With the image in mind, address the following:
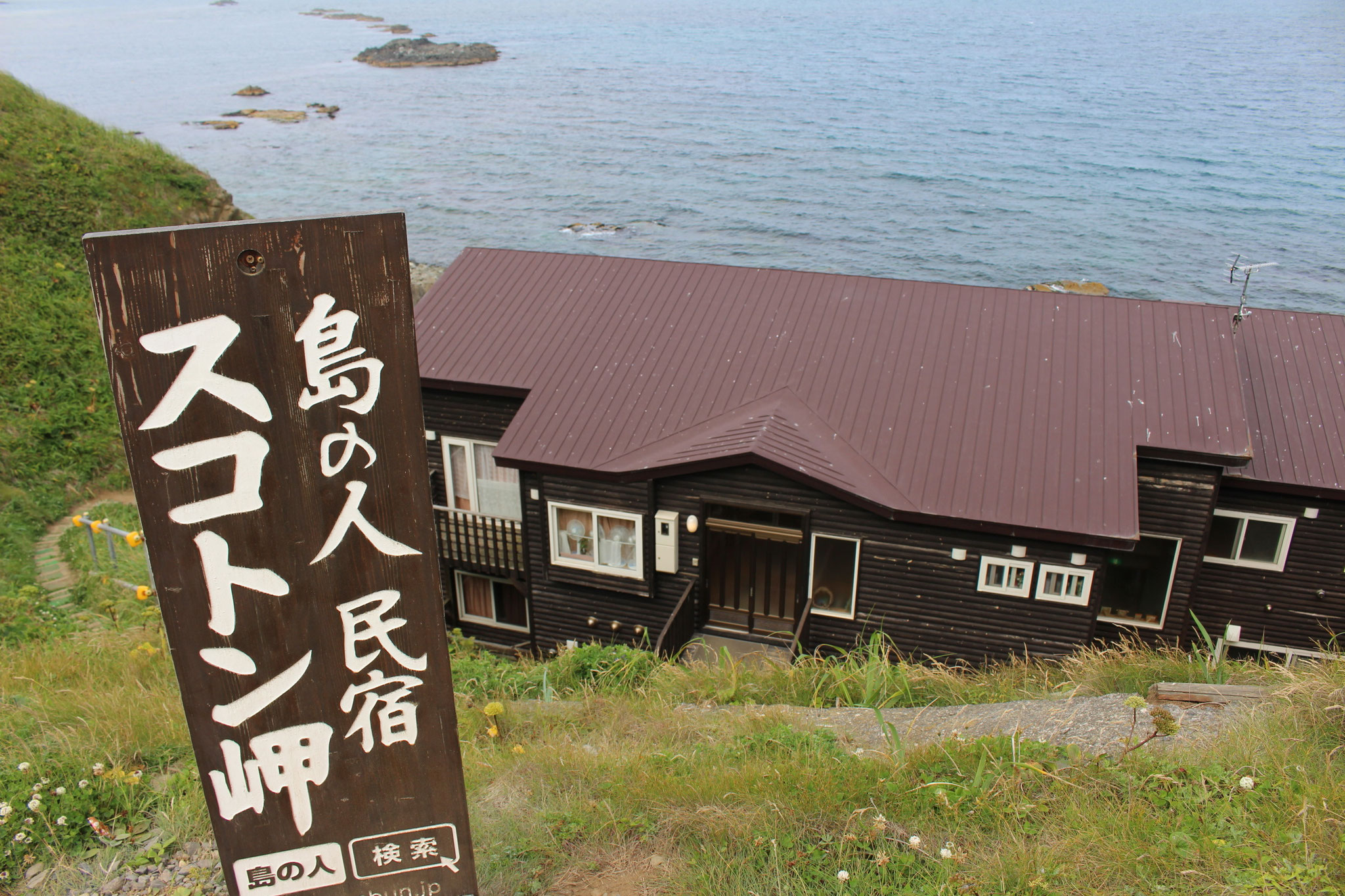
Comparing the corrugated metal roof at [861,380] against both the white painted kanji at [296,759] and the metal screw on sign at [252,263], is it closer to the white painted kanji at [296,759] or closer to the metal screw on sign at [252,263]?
the white painted kanji at [296,759]

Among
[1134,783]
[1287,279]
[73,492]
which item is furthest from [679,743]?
[1287,279]

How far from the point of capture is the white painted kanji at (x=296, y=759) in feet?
14.3

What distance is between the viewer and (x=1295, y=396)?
42.1 feet

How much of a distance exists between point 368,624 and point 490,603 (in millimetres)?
12494

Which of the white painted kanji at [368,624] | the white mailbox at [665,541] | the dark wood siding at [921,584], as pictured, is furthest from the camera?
the white mailbox at [665,541]

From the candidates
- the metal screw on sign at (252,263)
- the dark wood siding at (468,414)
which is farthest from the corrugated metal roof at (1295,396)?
the metal screw on sign at (252,263)

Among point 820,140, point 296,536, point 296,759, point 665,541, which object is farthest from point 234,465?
point 820,140

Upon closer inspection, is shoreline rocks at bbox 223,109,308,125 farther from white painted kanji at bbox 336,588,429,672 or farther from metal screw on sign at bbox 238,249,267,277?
white painted kanji at bbox 336,588,429,672

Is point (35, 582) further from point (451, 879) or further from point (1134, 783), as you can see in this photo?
point (1134, 783)

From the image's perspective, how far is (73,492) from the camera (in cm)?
1778

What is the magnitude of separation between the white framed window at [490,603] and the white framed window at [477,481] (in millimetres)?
1661

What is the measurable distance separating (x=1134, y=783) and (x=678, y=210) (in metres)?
48.4

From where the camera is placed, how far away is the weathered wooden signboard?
12.5ft

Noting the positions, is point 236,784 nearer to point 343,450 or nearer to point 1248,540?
point 343,450
